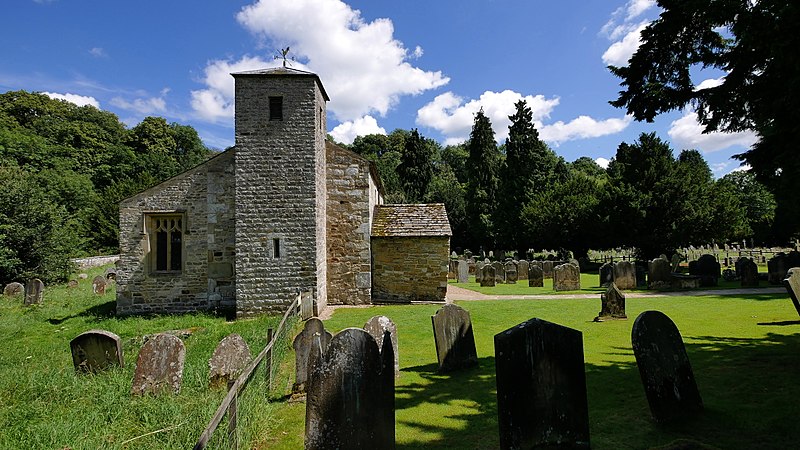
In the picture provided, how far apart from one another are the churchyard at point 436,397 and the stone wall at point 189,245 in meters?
3.62

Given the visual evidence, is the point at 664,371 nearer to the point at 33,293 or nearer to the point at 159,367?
the point at 159,367

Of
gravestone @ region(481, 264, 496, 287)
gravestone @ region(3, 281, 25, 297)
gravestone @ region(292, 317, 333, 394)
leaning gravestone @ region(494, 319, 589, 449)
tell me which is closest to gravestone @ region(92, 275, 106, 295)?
gravestone @ region(3, 281, 25, 297)

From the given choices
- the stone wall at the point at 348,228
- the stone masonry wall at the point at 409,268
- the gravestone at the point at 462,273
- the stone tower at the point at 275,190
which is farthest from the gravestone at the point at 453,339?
the gravestone at the point at 462,273

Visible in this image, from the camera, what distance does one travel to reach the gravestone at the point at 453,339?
22.7ft

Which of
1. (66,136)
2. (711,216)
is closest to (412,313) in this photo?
(711,216)

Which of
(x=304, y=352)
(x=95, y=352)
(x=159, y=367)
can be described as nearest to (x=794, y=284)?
(x=304, y=352)

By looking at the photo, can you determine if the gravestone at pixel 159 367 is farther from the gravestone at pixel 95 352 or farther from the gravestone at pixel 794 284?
the gravestone at pixel 794 284

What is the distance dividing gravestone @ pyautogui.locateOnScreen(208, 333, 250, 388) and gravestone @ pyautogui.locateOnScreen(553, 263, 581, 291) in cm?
1481

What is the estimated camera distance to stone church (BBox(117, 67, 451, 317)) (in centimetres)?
1330

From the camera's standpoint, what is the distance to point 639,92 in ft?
19.8

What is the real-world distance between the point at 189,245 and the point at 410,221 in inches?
315

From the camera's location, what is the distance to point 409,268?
15.6 meters

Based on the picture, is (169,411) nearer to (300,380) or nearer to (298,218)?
(300,380)

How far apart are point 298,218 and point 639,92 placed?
33.2 feet
